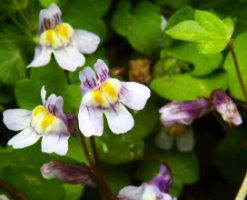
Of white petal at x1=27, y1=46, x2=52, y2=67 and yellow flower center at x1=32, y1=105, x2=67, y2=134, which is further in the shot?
white petal at x1=27, y1=46, x2=52, y2=67

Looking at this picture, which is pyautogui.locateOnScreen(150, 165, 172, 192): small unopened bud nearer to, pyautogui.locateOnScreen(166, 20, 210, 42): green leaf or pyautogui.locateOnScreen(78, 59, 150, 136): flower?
pyautogui.locateOnScreen(78, 59, 150, 136): flower

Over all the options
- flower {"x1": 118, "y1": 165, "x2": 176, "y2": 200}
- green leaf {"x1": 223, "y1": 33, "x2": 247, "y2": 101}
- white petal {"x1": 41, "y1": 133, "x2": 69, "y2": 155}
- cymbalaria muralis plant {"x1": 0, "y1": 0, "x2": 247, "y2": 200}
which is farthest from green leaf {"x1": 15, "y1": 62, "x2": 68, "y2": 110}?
green leaf {"x1": 223, "y1": 33, "x2": 247, "y2": 101}

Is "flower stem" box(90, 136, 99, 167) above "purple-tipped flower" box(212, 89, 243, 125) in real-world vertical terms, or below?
below

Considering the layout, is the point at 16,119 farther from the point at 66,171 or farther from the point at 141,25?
the point at 141,25

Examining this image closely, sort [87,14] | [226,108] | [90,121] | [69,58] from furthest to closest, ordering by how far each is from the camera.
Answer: [87,14] → [69,58] → [226,108] → [90,121]

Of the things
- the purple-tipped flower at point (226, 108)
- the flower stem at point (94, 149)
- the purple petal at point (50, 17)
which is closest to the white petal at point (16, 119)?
the flower stem at point (94, 149)

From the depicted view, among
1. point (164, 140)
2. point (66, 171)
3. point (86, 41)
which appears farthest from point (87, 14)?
point (66, 171)
